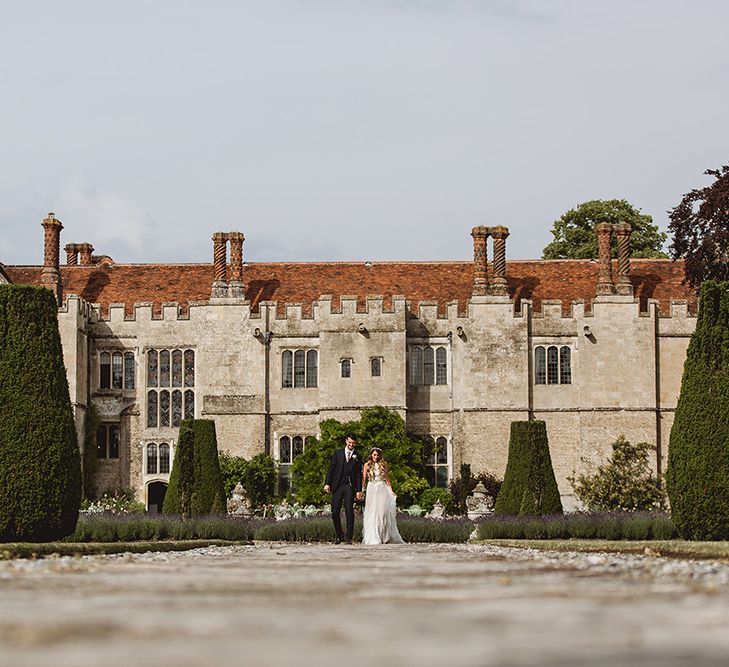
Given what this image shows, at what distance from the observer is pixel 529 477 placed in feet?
87.6

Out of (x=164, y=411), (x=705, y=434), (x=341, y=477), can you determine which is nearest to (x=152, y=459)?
(x=164, y=411)

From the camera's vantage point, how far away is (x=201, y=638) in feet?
13.0

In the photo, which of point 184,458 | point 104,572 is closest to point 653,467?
point 184,458

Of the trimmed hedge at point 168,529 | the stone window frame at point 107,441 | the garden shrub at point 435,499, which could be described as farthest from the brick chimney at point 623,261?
the trimmed hedge at point 168,529

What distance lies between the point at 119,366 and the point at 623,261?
15.2m

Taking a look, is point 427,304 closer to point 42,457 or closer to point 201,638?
point 42,457

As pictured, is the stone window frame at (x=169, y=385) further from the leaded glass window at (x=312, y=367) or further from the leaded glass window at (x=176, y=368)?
the leaded glass window at (x=312, y=367)

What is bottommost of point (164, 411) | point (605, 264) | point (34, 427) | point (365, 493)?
point (365, 493)

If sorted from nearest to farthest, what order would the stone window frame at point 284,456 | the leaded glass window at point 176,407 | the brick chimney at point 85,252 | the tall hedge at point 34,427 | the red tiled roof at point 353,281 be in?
1. the tall hedge at point 34,427
2. the stone window frame at point 284,456
3. the leaded glass window at point 176,407
4. the red tiled roof at point 353,281
5. the brick chimney at point 85,252

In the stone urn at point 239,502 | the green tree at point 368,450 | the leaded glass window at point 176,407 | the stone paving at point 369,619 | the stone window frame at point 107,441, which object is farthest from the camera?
the stone window frame at point 107,441

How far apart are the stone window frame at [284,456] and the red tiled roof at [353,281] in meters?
3.92

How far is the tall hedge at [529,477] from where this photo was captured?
1043 inches

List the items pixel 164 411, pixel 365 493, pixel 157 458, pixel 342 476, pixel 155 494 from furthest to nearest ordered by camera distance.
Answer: pixel 155 494 < pixel 164 411 < pixel 157 458 < pixel 365 493 < pixel 342 476

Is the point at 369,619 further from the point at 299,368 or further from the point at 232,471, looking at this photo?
the point at 299,368
